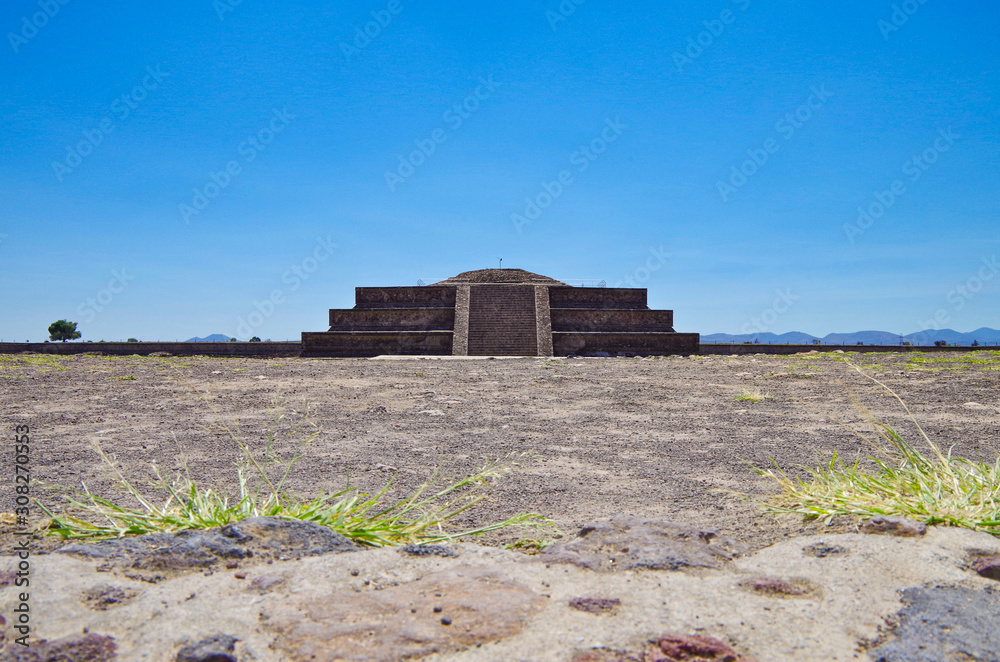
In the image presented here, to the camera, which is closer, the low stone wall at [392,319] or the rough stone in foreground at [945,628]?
the rough stone in foreground at [945,628]

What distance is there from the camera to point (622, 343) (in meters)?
18.9

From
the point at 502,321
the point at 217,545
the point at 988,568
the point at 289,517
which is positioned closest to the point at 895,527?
the point at 988,568

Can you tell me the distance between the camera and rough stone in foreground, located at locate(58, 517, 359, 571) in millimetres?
1736

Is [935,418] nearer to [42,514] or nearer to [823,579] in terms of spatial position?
[823,579]

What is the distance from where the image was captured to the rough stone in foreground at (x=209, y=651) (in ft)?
4.10

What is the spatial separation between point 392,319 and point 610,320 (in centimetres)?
744

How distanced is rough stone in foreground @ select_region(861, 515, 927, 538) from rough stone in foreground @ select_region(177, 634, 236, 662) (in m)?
1.83

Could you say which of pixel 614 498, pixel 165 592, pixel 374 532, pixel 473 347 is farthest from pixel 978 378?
pixel 473 347

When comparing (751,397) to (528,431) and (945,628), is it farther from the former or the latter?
(945,628)

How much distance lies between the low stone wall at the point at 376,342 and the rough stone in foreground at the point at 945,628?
1762 cm

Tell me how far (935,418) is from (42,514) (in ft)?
17.6

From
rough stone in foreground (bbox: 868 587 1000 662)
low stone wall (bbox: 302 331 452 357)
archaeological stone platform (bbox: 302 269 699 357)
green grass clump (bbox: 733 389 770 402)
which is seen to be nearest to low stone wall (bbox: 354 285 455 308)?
archaeological stone platform (bbox: 302 269 699 357)

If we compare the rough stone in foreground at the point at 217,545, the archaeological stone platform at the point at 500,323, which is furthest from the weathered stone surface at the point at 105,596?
the archaeological stone platform at the point at 500,323

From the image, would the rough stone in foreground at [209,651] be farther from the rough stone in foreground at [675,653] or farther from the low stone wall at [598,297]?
the low stone wall at [598,297]
